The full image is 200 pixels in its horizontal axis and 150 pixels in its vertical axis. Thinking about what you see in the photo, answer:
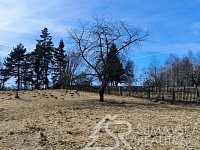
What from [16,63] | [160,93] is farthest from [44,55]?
[160,93]

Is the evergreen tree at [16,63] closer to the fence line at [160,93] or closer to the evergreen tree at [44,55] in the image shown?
the evergreen tree at [44,55]

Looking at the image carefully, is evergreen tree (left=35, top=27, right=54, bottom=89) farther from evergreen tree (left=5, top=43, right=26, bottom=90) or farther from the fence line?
Result: the fence line

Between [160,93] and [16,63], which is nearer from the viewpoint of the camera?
[160,93]

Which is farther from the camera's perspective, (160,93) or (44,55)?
(44,55)

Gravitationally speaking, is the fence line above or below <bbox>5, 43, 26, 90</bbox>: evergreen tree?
below

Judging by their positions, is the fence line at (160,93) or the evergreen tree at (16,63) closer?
the fence line at (160,93)

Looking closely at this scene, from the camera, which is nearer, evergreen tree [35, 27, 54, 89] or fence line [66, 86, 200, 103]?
fence line [66, 86, 200, 103]

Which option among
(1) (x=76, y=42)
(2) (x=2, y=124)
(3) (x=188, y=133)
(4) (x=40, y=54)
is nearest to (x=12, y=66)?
(4) (x=40, y=54)

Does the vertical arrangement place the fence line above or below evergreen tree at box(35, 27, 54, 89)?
below

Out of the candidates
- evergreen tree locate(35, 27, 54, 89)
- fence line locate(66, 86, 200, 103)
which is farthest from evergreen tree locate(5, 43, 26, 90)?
fence line locate(66, 86, 200, 103)

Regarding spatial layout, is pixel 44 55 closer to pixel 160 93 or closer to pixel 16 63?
pixel 16 63

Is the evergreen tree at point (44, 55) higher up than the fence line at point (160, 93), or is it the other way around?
the evergreen tree at point (44, 55)

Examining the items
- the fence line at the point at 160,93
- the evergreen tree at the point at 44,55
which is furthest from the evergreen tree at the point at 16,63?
the fence line at the point at 160,93

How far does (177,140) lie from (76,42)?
15.4 meters
